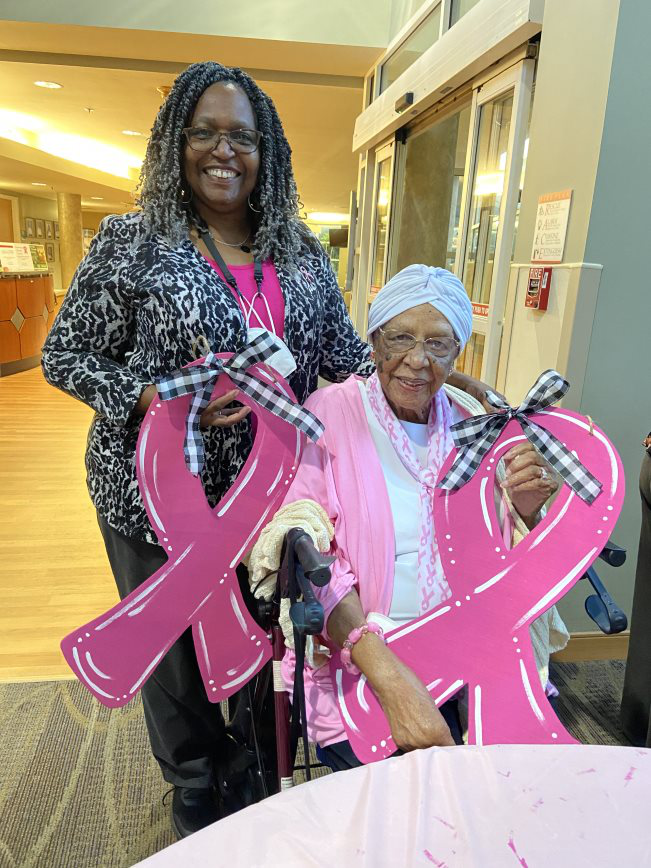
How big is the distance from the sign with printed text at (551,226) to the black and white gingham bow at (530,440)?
4.62ft

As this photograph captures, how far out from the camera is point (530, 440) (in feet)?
3.60

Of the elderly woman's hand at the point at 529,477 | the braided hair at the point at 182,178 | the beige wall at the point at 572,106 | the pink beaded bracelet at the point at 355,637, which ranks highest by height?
the beige wall at the point at 572,106

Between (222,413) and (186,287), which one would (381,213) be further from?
(222,413)

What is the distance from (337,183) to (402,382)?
13213 millimetres

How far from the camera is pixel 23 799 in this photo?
184 centimetres

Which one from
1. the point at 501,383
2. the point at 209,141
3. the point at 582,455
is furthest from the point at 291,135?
the point at 582,455

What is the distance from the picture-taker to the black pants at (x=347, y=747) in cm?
122

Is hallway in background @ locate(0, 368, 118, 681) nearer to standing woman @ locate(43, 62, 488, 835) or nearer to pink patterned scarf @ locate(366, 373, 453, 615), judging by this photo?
standing woman @ locate(43, 62, 488, 835)

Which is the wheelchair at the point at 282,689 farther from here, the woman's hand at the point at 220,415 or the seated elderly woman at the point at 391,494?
the woman's hand at the point at 220,415

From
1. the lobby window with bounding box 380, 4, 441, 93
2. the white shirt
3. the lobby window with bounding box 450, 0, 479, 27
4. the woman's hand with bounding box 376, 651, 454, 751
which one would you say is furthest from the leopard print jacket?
the lobby window with bounding box 380, 4, 441, 93

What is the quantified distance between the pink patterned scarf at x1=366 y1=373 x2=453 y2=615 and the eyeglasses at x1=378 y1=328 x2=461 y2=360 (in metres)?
0.12

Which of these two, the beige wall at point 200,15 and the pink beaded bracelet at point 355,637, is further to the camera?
the beige wall at point 200,15

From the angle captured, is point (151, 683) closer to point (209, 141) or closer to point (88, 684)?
point (88, 684)

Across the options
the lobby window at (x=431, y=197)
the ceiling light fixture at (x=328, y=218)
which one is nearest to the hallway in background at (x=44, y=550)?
the lobby window at (x=431, y=197)
